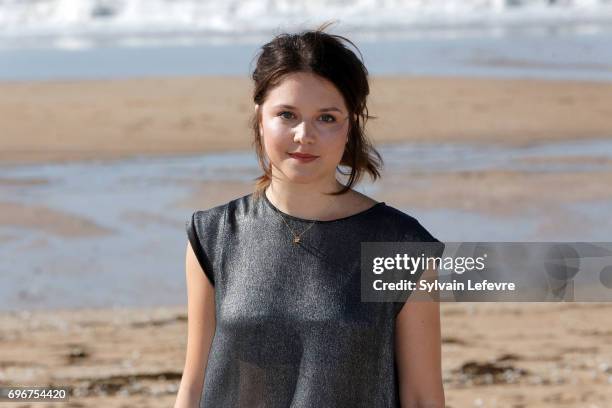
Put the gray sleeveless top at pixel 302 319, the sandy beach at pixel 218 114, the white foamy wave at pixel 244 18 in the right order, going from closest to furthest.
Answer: the gray sleeveless top at pixel 302 319
the sandy beach at pixel 218 114
the white foamy wave at pixel 244 18

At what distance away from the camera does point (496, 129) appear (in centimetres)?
1561

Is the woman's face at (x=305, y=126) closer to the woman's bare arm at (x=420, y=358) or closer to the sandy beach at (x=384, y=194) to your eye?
the woman's bare arm at (x=420, y=358)

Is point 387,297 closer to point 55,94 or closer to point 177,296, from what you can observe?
point 177,296

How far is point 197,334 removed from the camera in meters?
2.42

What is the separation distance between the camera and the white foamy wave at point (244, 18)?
1183 inches

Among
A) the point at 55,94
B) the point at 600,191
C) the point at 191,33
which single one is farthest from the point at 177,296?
the point at 191,33

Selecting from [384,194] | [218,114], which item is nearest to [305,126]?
[384,194]

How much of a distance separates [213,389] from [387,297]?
0.40 m

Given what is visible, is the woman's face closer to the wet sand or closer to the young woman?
the young woman

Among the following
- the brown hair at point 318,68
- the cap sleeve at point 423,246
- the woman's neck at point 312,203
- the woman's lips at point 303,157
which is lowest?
the cap sleeve at point 423,246

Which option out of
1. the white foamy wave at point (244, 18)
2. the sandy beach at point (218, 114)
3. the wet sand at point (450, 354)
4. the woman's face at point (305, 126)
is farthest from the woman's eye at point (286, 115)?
the white foamy wave at point (244, 18)

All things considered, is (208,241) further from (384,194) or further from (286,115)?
(384,194)

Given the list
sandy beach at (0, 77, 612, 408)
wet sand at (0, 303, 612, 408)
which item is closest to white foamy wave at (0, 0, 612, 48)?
sandy beach at (0, 77, 612, 408)

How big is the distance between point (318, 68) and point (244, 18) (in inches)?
1277
